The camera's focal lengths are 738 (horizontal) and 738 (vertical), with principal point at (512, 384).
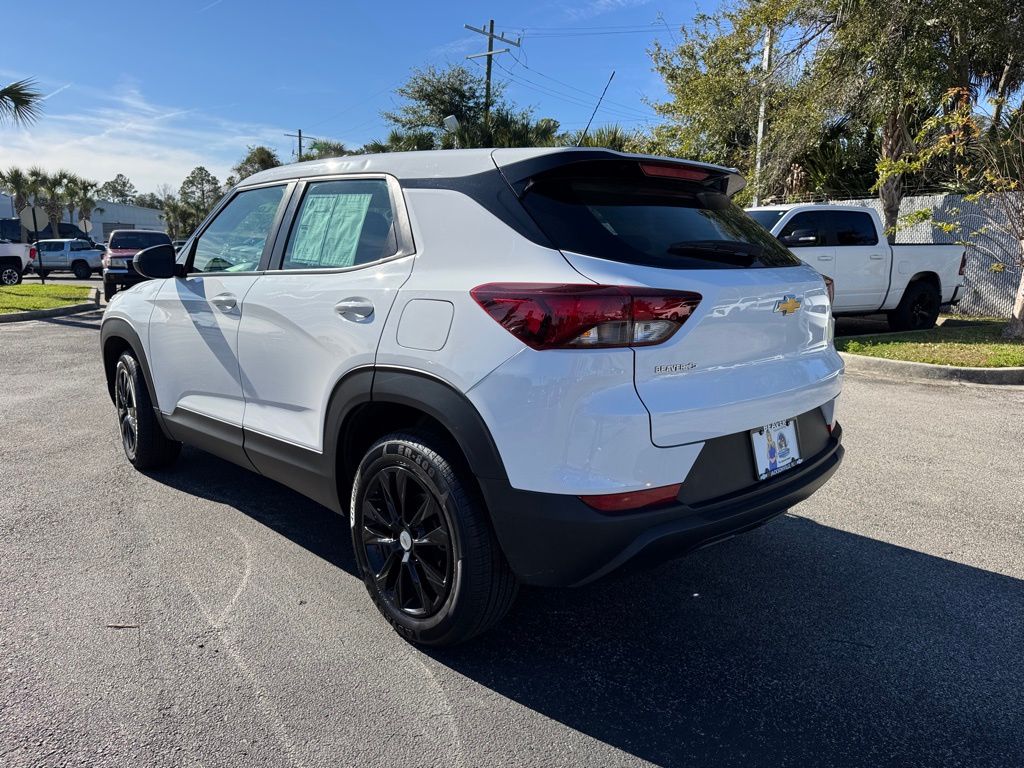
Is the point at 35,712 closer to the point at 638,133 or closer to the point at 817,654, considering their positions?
the point at 817,654

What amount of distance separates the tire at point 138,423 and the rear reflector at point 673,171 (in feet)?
10.8

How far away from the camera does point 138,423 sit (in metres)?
4.54

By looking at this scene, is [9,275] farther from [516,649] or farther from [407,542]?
[516,649]

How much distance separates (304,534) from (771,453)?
94.4 inches

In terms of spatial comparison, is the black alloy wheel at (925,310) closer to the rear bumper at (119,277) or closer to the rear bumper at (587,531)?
the rear bumper at (587,531)

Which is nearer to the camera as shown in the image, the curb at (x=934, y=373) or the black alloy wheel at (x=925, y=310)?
the curb at (x=934, y=373)

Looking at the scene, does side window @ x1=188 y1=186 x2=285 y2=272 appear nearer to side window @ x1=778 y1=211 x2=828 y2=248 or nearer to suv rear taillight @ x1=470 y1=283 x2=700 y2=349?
suv rear taillight @ x1=470 y1=283 x2=700 y2=349

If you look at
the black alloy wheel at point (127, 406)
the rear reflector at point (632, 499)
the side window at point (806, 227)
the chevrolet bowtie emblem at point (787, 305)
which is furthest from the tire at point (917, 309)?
the black alloy wheel at point (127, 406)

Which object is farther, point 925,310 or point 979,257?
point 979,257

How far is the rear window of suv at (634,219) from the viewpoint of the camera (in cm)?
243

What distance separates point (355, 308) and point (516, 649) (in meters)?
1.43

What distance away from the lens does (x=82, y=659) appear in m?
2.68

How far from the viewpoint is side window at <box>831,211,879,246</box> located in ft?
35.0

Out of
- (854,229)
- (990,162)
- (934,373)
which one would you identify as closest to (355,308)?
(934,373)
